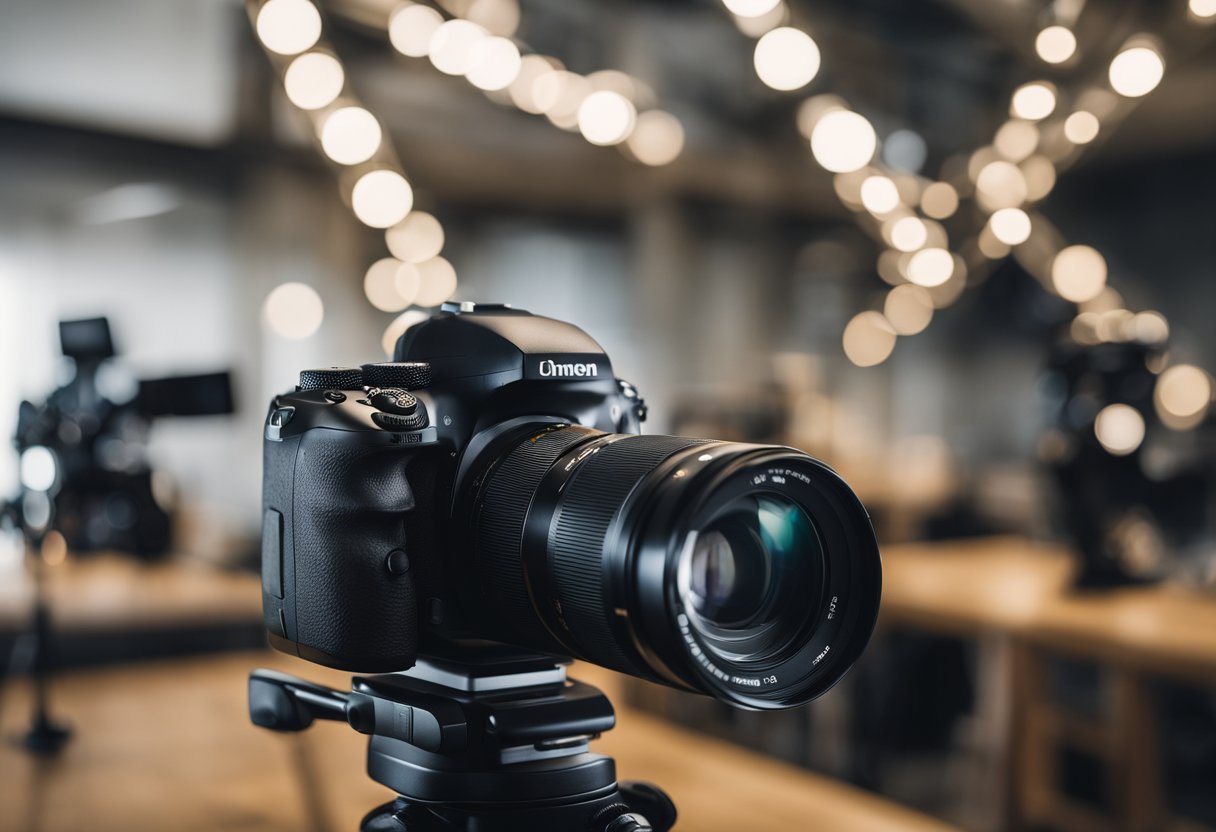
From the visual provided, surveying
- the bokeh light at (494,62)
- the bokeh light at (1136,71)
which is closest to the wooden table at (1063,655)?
the bokeh light at (1136,71)

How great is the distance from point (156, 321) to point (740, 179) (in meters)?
3.24

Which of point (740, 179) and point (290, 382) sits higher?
point (740, 179)

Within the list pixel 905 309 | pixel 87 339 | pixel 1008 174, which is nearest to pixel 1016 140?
pixel 1008 174

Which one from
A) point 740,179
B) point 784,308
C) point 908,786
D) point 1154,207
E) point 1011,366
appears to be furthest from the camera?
point 1011,366

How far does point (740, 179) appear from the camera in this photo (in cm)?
550

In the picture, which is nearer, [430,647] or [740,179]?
[430,647]

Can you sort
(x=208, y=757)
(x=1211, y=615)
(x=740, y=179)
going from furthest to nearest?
(x=740, y=179) → (x=1211, y=615) → (x=208, y=757)

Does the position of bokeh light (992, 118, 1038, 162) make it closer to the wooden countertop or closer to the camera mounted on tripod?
the wooden countertop

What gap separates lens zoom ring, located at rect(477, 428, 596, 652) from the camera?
2.47 feet

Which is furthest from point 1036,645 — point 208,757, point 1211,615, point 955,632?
point 208,757

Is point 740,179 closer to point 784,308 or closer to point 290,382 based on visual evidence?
point 784,308

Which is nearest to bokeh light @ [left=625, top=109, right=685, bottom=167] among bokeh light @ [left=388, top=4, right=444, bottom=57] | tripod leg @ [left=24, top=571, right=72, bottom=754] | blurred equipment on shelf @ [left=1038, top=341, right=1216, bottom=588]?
bokeh light @ [left=388, top=4, right=444, bottom=57]

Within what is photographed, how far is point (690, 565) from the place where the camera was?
2.20ft

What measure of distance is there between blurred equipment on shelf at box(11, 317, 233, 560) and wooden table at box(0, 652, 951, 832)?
26 cm
